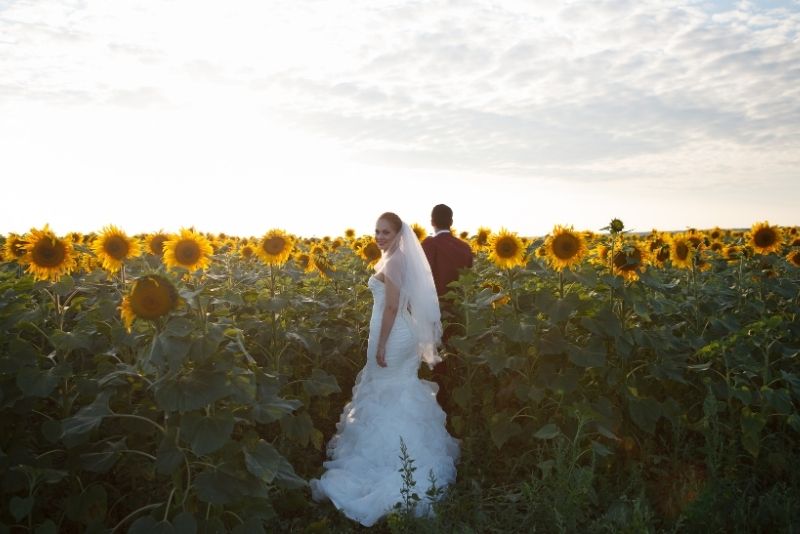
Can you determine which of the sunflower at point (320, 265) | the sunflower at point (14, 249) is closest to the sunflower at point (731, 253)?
the sunflower at point (320, 265)

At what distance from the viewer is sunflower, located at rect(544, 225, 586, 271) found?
211 inches

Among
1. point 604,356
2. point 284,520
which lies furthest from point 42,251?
point 604,356

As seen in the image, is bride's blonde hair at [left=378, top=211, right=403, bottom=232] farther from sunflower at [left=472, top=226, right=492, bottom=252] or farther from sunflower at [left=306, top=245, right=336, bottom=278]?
sunflower at [left=472, top=226, right=492, bottom=252]

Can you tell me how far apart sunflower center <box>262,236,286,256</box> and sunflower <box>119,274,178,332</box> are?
3045 mm

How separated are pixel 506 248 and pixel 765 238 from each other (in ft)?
14.1

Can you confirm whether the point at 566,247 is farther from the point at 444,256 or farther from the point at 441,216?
the point at 441,216

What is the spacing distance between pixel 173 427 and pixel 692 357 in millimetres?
4722

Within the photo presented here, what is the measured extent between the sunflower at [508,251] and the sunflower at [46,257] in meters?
3.74

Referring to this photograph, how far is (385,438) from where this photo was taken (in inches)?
218

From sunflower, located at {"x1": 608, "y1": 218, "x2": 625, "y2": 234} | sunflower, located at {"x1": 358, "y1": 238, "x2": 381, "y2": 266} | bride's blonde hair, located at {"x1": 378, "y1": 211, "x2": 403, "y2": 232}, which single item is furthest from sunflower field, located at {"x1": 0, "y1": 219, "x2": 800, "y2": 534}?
sunflower, located at {"x1": 358, "y1": 238, "x2": 381, "y2": 266}

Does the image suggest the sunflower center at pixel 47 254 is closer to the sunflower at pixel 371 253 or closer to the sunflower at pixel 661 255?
the sunflower at pixel 371 253

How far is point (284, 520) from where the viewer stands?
482cm

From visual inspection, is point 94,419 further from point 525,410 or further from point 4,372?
point 525,410

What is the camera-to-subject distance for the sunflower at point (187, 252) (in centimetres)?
538
